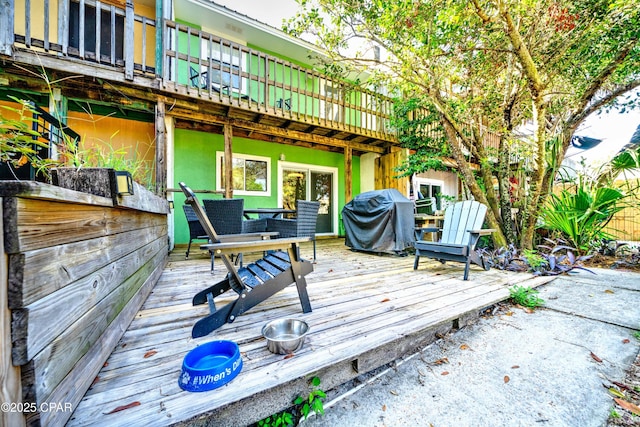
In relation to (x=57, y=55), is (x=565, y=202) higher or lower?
lower

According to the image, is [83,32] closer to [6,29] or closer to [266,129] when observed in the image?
[6,29]

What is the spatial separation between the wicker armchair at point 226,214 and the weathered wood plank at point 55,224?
2212mm

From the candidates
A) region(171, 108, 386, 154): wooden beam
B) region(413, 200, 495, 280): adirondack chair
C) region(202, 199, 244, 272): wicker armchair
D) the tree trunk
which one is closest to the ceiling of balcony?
region(171, 108, 386, 154): wooden beam

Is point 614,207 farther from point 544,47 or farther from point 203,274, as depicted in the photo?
point 203,274

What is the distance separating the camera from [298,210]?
369 cm

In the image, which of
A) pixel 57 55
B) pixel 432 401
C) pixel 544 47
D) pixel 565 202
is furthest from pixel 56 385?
pixel 544 47

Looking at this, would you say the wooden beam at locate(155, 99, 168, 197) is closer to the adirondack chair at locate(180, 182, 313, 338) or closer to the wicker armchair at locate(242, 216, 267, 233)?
the wicker armchair at locate(242, 216, 267, 233)

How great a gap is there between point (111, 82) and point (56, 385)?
471 centimetres

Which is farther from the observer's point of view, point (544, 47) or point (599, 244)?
point (599, 244)

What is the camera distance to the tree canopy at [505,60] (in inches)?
142

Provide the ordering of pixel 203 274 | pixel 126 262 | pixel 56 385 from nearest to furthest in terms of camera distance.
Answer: pixel 56 385 → pixel 126 262 → pixel 203 274

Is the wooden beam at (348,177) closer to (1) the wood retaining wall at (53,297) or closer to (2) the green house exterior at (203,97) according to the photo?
(2) the green house exterior at (203,97)

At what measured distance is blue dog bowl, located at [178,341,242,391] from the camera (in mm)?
1105

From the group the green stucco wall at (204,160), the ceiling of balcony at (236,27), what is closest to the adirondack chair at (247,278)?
the green stucco wall at (204,160)
